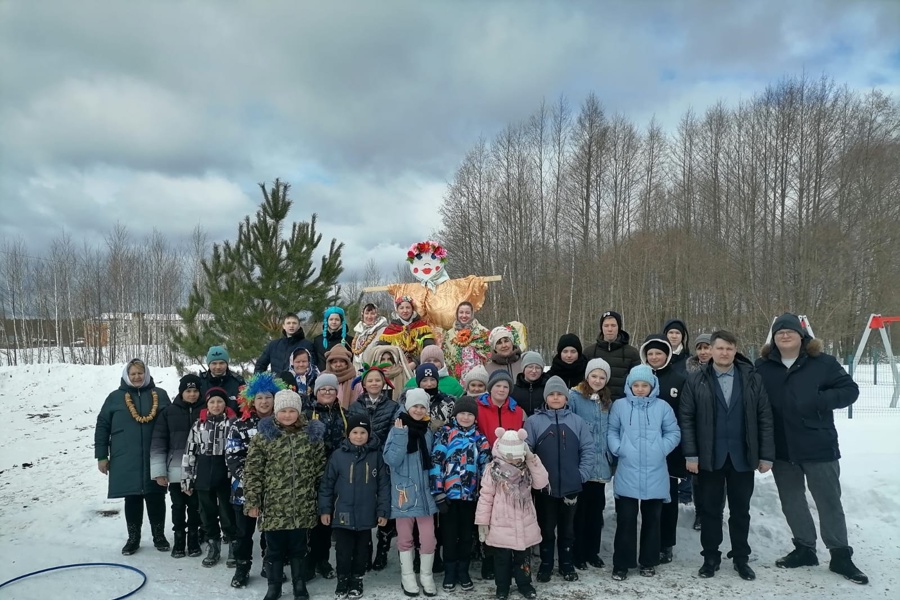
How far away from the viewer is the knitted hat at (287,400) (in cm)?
425

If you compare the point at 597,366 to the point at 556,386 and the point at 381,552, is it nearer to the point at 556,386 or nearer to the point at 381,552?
the point at 556,386

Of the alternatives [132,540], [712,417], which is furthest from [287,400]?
[712,417]

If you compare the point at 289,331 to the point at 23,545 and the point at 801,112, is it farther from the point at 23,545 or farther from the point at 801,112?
the point at 801,112

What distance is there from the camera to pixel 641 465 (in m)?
4.38

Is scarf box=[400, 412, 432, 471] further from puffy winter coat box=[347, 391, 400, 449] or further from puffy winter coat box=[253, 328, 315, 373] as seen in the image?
puffy winter coat box=[253, 328, 315, 373]

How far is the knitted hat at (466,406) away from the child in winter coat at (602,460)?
0.93 m

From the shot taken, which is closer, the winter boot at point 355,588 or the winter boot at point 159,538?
the winter boot at point 355,588

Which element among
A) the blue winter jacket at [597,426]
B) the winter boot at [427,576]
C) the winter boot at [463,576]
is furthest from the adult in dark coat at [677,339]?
the winter boot at [427,576]

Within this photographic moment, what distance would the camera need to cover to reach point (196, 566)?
187 inches

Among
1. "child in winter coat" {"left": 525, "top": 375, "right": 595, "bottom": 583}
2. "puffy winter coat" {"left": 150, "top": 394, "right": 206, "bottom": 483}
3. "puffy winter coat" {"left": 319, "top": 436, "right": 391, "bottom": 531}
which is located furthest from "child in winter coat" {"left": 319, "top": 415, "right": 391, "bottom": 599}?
"puffy winter coat" {"left": 150, "top": 394, "right": 206, "bottom": 483}

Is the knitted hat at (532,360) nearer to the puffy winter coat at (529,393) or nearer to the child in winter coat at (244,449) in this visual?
the puffy winter coat at (529,393)

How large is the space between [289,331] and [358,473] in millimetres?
2448

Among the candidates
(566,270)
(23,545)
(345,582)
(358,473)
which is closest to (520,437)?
(358,473)

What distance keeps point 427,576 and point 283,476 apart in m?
1.36
